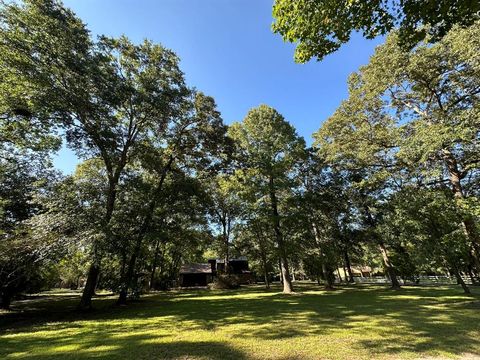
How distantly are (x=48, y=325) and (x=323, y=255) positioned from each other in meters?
16.9

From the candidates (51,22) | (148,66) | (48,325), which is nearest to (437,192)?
(148,66)

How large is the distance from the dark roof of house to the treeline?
25094 millimetres

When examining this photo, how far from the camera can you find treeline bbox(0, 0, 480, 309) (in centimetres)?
1115

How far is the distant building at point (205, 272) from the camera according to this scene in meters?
43.2

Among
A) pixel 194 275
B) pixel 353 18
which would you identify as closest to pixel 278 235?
pixel 353 18

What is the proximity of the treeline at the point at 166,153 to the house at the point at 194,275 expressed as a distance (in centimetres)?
2526

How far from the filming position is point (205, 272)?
4353 cm

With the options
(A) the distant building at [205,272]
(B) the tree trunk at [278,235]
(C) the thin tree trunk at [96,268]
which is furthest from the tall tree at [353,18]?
(A) the distant building at [205,272]

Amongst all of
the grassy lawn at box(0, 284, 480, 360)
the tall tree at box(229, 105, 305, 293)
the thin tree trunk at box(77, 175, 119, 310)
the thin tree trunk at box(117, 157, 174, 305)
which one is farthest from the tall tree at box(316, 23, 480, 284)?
the thin tree trunk at box(77, 175, 119, 310)

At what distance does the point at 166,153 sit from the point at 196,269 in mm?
31238

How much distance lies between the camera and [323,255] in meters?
20.0

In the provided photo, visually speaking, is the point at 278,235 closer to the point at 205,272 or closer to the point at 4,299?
the point at 4,299

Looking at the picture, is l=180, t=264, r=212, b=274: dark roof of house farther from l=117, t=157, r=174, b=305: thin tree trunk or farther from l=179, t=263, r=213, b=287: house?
l=117, t=157, r=174, b=305: thin tree trunk

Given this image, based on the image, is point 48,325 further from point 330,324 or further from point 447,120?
point 447,120
